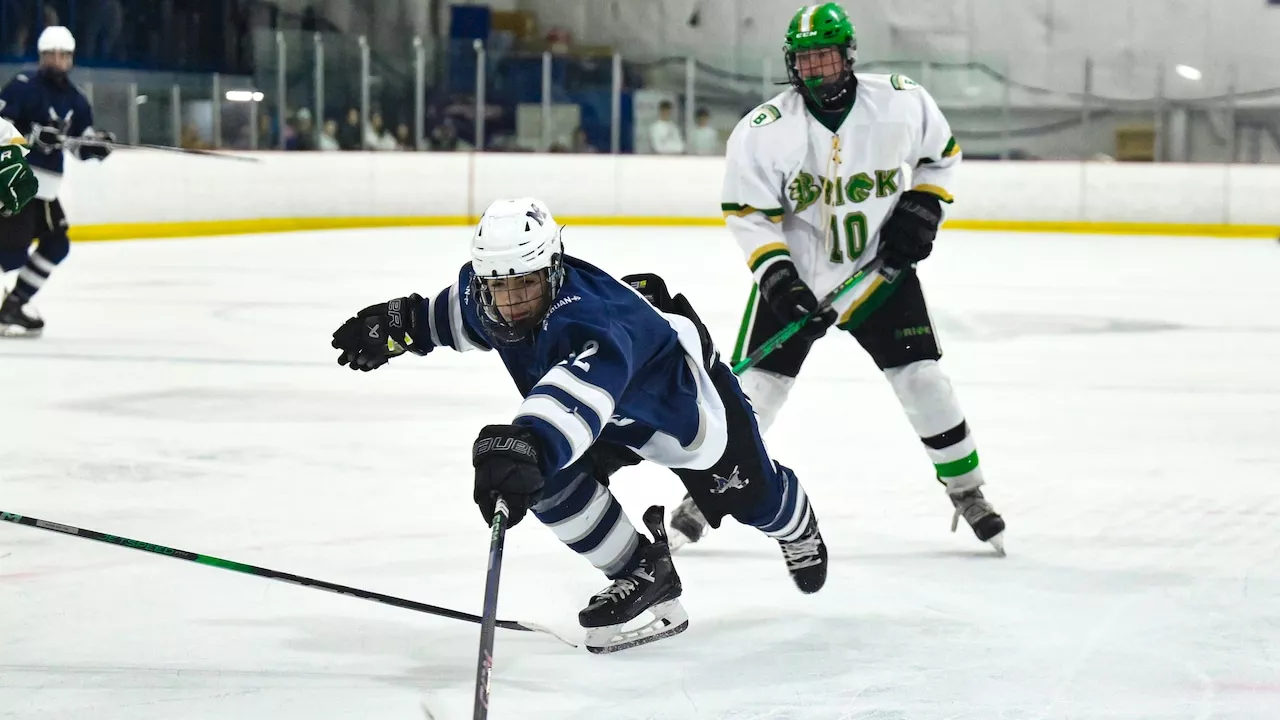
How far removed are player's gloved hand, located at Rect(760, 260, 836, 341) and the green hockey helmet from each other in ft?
1.22

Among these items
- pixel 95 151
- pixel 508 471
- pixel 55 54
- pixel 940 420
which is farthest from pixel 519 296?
pixel 95 151

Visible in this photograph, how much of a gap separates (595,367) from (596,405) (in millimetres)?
60

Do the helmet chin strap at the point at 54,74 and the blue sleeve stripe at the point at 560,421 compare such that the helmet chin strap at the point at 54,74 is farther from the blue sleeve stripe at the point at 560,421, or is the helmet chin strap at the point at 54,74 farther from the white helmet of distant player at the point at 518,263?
the blue sleeve stripe at the point at 560,421

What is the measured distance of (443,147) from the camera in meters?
13.3

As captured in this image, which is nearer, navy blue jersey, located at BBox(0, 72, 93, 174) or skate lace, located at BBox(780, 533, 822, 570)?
skate lace, located at BBox(780, 533, 822, 570)

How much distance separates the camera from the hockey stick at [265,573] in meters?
2.35

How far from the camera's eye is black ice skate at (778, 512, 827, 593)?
277cm

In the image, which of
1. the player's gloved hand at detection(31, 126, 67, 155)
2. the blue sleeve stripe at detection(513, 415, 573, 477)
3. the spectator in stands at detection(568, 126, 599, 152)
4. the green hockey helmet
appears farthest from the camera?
the spectator in stands at detection(568, 126, 599, 152)

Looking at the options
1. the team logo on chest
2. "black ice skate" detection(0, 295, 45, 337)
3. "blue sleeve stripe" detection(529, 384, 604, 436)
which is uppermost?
the team logo on chest

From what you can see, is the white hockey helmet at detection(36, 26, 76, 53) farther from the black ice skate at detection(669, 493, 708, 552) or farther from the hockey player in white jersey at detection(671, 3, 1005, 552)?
the black ice skate at detection(669, 493, 708, 552)

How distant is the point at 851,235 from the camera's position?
3.33m

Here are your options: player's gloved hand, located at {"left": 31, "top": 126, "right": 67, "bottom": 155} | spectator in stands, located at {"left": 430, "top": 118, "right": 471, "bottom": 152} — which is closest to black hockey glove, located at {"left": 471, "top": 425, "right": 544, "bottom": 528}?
player's gloved hand, located at {"left": 31, "top": 126, "right": 67, "bottom": 155}

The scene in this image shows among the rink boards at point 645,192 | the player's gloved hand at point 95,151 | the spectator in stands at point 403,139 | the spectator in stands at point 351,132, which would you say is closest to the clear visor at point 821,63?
the player's gloved hand at point 95,151

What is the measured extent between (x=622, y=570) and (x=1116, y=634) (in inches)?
32.7
